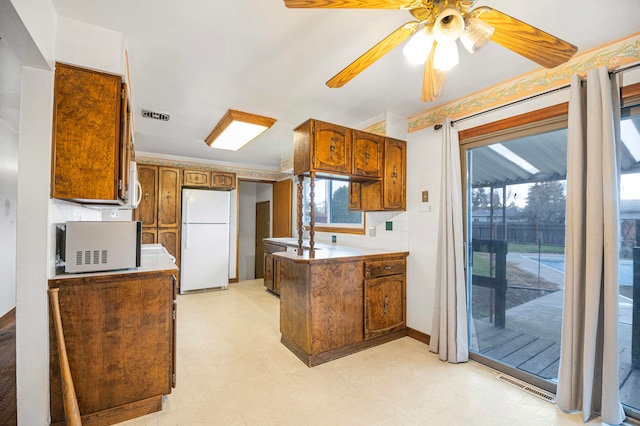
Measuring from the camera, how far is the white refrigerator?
4.76 m

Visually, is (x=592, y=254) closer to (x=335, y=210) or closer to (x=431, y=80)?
(x=431, y=80)

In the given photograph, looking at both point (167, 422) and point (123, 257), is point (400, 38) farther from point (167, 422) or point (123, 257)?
point (167, 422)

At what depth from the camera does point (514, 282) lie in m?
2.49

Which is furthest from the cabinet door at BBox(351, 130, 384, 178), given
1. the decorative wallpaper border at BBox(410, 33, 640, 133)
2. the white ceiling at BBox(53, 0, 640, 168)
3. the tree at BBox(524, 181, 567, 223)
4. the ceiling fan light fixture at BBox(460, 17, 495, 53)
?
the ceiling fan light fixture at BBox(460, 17, 495, 53)

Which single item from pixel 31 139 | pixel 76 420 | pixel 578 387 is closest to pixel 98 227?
pixel 31 139

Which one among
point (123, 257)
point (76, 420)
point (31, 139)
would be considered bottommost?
point (76, 420)

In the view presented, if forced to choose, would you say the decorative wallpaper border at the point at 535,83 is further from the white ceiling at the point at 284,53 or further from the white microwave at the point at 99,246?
the white microwave at the point at 99,246

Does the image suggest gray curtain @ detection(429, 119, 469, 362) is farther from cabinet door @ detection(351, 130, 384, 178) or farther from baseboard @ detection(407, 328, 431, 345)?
cabinet door @ detection(351, 130, 384, 178)

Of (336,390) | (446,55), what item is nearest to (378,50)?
(446,55)

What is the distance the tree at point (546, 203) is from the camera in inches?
86.4

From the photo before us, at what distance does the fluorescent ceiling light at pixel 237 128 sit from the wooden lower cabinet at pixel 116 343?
190 cm

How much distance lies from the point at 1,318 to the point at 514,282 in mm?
5755

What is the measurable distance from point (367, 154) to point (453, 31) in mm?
1835

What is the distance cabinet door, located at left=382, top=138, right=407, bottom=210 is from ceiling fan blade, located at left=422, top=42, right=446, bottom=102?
4.41 feet
